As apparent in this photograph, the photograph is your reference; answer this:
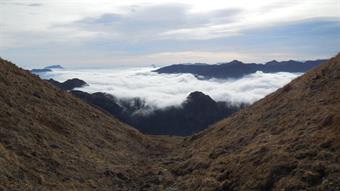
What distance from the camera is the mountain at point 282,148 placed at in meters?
23.7

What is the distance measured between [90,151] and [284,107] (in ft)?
55.1

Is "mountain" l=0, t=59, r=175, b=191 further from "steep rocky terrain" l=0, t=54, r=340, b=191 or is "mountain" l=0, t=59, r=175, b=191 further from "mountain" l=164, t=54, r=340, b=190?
"mountain" l=164, t=54, r=340, b=190

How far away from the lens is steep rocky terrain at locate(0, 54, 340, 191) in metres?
25.1

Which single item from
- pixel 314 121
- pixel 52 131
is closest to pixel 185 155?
pixel 52 131

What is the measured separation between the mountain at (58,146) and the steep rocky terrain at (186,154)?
3.7 inches

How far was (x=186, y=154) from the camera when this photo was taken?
144ft

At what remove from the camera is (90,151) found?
39344 mm

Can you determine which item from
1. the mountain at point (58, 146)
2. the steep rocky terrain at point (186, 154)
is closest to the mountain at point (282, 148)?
the steep rocky terrain at point (186, 154)

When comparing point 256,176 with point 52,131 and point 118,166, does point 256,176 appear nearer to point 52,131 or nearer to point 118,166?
point 118,166

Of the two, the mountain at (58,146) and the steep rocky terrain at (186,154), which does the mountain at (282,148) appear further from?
the mountain at (58,146)

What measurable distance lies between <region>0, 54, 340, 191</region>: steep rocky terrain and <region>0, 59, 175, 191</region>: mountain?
9cm

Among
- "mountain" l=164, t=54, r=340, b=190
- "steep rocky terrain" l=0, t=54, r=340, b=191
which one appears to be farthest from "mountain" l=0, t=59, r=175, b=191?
"mountain" l=164, t=54, r=340, b=190

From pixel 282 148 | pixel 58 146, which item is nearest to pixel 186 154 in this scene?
pixel 58 146

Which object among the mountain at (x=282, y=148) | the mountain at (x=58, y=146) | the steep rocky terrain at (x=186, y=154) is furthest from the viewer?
the mountain at (x=58, y=146)
